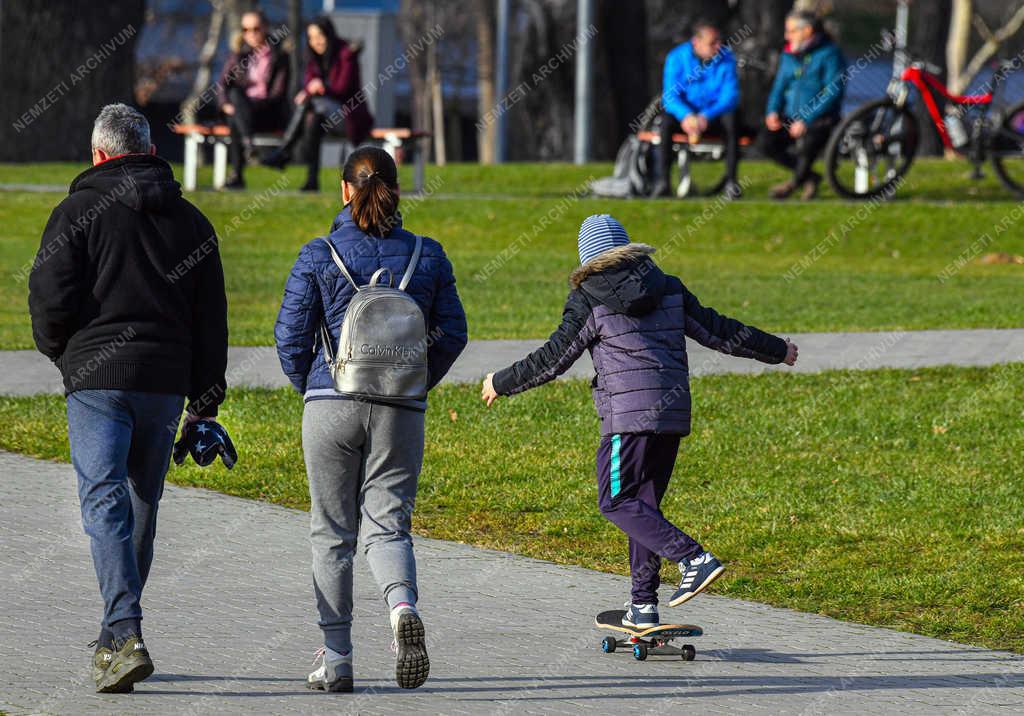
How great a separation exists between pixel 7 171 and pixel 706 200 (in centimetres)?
960

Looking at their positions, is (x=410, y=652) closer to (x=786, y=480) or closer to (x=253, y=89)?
(x=786, y=480)

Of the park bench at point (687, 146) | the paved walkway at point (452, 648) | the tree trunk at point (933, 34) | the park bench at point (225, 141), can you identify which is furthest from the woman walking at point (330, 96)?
the tree trunk at point (933, 34)

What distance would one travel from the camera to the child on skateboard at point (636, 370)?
19.5ft

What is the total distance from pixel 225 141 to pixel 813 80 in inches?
252

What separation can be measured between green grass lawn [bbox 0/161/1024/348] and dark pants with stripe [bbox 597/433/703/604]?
7427mm

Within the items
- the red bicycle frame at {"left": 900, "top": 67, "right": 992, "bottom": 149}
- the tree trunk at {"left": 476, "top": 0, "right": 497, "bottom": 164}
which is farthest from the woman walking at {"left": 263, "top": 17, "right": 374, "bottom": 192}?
the tree trunk at {"left": 476, "top": 0, "right": 497, "bottom": 164}

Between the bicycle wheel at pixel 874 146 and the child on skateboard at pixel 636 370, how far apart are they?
1300cm

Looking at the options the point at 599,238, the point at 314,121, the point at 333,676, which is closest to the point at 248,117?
the point at 314,121

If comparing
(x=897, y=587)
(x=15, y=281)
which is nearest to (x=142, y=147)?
(x=897, y=587)

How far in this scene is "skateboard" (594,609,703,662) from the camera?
603 cm

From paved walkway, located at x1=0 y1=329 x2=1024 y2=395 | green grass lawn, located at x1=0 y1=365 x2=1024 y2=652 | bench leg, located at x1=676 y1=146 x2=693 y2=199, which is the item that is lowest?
green grass lawn, located at x1=0 y1=365 x2=1024 y2=652

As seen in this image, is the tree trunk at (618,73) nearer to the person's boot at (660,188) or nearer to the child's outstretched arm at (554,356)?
the person's boot at (660,188)

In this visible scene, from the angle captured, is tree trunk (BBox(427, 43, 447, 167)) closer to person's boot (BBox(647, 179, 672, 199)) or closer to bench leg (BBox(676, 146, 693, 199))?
bench leg (BBox(676, 146, 693, 199))

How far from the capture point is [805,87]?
18.7 metres
